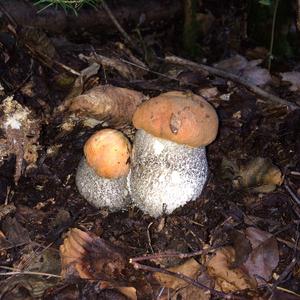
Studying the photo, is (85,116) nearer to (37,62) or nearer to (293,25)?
(37,62)

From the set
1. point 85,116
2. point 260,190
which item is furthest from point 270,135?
point 85,116

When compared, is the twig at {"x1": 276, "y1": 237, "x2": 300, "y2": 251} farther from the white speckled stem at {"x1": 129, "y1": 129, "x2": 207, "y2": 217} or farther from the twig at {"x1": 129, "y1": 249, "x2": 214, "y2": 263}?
the white speckled stem at {"x1": 129, "y1": 129, "x2": 207, "y2": 217}

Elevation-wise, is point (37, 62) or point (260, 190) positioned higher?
point (37, 62)

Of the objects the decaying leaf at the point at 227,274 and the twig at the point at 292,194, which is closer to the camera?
the decaying leaf at the point at 227,274

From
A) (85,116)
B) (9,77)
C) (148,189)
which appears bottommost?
(148,189)

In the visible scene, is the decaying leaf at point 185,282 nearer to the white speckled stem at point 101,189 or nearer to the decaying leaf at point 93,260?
the decaying leaf at point 93,260

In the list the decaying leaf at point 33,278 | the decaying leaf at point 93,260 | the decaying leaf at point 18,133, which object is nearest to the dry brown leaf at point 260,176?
the decaying leaf at point 93,260

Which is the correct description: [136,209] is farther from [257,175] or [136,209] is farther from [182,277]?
[257,175]
